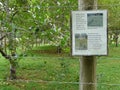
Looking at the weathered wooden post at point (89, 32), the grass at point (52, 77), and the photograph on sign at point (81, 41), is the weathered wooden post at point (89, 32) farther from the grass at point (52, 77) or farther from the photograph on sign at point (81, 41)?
the grass at point (52, 77)

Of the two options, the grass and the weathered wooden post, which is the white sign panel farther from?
the grass

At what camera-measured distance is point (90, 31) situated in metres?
2.55

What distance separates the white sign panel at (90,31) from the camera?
255 centimetres

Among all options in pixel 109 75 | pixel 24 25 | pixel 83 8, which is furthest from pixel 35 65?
pixel 83 8

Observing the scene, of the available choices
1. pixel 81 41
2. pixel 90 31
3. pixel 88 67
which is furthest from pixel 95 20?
pixel 88 67

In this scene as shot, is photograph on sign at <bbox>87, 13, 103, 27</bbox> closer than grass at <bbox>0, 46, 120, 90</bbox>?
Yes

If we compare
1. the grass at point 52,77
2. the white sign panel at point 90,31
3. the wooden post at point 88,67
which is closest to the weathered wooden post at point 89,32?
the white sign panel at point 90,31

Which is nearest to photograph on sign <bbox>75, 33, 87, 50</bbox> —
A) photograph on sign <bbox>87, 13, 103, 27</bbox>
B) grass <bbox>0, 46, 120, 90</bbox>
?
photograph on sign <bbox>87, 13, 103, 27</bbox>

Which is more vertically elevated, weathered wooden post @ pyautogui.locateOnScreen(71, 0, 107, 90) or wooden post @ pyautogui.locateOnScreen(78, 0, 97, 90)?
weathered wooden post @ pyautogui.locateOnScreen(71, 0, 107, 90)

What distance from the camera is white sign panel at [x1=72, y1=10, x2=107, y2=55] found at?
8.38 feet

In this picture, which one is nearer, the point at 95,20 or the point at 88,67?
the point at 95,20

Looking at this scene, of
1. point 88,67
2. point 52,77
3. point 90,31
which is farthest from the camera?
point 52,77

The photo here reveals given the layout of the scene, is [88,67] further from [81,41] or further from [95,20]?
[95,20]

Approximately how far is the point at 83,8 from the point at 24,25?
2379 mm
